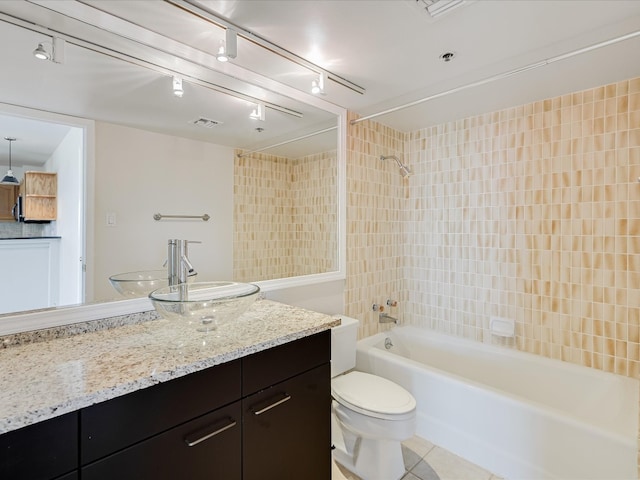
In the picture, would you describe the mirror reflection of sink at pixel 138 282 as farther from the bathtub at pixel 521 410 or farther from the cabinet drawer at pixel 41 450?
the bathtub at pixel 521 410

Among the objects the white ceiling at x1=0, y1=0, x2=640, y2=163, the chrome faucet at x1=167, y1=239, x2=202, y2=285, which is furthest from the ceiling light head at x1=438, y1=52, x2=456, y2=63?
the chrome faucet at x1=167, y1=239, x2=202, y2=285

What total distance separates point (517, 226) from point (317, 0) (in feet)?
6.74

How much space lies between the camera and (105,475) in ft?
2.78

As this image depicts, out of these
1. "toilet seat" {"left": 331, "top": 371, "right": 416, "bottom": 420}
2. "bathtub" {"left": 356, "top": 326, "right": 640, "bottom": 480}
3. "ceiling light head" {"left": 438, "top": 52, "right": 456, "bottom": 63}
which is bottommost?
"bathtub" {"left": 356, "top": 326, "right": 640, "bottom": 480}

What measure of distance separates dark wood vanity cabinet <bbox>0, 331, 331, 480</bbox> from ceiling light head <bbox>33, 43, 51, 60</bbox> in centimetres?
140

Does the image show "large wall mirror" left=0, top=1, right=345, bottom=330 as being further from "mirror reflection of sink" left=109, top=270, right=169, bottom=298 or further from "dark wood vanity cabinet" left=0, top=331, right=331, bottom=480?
"dark wood vanity cabinet" left=0, top=331, right=331, bottom=480

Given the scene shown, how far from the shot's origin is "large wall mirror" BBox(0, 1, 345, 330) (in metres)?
1.28

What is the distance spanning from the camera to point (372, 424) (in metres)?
1.68

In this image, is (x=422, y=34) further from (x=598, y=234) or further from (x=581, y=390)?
(x=581, y=390)

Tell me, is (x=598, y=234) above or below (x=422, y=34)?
below

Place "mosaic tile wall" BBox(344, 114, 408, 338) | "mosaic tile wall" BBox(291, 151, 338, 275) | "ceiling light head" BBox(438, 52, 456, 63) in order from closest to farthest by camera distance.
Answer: "ceiling light head" BBox(438, 52, 456, 63), "mosaic tile wall" BBox(291, 151, 338, 275), "mosaic tile wall" BBox(344, 114, 408, 338)

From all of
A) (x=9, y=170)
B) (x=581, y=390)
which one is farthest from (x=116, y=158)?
(x=581, y=390)

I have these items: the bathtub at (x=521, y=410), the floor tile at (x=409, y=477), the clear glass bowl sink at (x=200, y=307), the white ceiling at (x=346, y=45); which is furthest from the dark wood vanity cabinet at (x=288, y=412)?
the white ceiling at (x=346, y=45)

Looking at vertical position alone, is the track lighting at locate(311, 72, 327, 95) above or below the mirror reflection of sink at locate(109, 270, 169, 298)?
above
